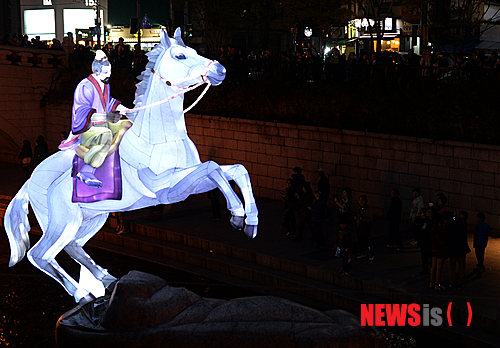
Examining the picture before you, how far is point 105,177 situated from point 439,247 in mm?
6564

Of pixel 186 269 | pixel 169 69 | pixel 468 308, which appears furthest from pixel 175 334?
pixel 186 269

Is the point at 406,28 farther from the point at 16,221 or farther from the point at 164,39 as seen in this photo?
the point at 16,221

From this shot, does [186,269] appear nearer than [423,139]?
Yes

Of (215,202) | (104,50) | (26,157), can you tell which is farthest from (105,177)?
(104,50)

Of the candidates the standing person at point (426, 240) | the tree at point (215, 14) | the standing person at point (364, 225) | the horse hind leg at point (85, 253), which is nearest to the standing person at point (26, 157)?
the tree at point (215, 14)

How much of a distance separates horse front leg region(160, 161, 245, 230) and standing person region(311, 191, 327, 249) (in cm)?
651

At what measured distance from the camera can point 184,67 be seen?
8.51 meters

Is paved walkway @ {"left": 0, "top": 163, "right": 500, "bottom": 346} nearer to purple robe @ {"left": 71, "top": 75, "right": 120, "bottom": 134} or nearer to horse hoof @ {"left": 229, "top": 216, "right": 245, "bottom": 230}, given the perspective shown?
horse hoof @ {"left": 229, "top": 216, "right": 245, "bottom": 230}

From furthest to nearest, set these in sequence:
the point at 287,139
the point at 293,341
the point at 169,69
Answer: the point at 287,139 → the point at 169,69 → the point at 293,341

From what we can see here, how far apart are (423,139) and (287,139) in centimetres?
461

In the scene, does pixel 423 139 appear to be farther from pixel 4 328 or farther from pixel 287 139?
pixel 4 328

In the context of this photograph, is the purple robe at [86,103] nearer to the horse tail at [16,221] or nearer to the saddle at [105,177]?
the saddle at [105,177]

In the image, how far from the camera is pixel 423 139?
56.0 ft

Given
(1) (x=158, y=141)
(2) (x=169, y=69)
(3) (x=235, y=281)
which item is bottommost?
(3) (x=235, y=281)
